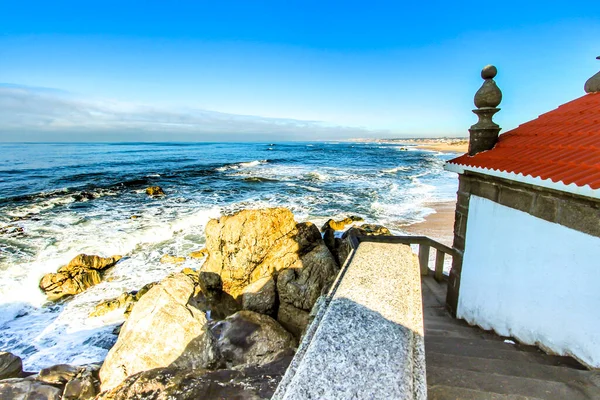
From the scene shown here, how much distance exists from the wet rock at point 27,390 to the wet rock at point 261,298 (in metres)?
3.97

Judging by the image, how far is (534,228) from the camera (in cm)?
362

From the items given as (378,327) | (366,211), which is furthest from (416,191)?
(378,327)

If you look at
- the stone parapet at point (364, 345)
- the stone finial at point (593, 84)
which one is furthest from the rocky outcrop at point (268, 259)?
the stone finial at point (593, 84)

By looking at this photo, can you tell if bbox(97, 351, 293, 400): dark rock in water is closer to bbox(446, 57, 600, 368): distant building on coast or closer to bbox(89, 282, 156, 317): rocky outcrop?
bbox(446, 57, 600, 368): distant building on coast

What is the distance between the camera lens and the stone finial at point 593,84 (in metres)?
4.94

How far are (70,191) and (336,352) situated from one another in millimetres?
29563

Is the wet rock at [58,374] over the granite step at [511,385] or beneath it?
beneath

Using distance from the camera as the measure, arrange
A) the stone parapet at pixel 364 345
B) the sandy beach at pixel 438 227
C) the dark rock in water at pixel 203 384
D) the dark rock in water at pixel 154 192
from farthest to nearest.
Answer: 1. the dark rock in water at pixel 154 192
2. the sandy beach at pixel 438 227
3. the dark rock in water at pixel 203 384
4. the stone parapet at pixel 364 345

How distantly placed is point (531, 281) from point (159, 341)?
5615 mm

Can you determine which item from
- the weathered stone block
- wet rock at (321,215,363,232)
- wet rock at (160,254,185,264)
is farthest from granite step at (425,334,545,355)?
wet rock at (160,254,185,264)

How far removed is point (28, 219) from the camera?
56.3 ft

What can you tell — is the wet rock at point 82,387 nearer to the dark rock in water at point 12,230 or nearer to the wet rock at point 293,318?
the wet rock at point 293,318

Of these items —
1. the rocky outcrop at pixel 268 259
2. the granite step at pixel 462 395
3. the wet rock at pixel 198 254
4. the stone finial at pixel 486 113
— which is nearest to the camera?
the granite step at pixel 462 395

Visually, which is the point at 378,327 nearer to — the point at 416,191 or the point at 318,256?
the point at 318,256
